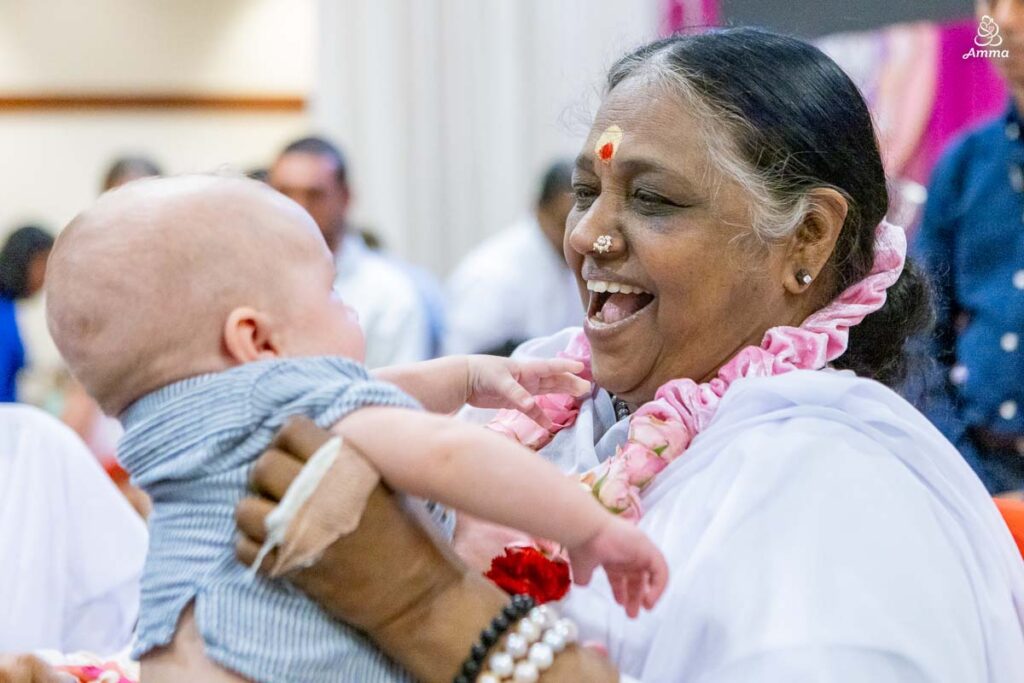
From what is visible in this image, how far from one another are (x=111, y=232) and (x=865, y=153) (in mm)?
1047

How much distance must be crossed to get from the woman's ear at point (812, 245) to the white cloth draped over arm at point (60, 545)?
4.50 feet

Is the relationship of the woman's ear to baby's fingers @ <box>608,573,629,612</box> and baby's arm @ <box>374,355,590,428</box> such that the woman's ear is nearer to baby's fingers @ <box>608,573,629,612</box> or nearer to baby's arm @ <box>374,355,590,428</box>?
baby's arm @ <box>374,355,590,428</box>

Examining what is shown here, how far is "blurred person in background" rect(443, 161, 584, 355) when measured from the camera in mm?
5586

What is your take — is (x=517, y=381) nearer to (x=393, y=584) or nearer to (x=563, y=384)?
(x=563, y=384)

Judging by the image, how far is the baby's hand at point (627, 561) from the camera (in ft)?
4.67

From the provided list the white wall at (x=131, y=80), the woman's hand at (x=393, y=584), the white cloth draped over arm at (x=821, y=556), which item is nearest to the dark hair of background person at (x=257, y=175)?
the woman's hand at (x=393, y=584)

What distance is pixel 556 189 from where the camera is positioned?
5527 millimetres

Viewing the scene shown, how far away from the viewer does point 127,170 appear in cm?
571

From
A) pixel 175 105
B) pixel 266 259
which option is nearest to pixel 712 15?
pixel 266 259

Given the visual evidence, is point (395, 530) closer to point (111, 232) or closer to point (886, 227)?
point (111, 232)

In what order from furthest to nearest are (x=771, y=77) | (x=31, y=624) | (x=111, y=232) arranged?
(x=31, y=624) → (x=771, y=77) → (x=111, y=232)

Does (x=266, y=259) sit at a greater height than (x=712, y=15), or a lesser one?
greater

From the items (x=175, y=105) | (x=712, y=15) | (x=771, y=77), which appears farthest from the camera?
(x=175, y=105)

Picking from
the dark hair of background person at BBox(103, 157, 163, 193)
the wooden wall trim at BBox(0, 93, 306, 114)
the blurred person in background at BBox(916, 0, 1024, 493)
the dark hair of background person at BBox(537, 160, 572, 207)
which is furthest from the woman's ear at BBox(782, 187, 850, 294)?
the wooden wall trim at BBox(0, 93, 306, 114)
